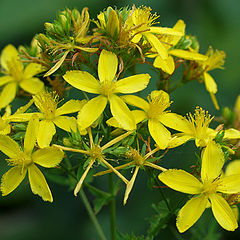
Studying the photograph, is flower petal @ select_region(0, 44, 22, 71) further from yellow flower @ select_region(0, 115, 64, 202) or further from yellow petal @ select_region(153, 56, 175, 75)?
yellow petal @ select_region(153, 56, 175, 75)

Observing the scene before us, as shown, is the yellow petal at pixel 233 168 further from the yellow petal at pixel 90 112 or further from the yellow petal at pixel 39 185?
the yellow petal at pixel 39 185

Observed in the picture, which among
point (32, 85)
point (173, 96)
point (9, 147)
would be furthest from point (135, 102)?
point (173, 96)

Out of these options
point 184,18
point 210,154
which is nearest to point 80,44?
Result: point 210,154

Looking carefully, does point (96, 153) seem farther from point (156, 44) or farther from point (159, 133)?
point (156, 44)

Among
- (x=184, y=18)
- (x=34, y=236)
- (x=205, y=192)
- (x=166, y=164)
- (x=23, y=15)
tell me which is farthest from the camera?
(x=184, y=18)

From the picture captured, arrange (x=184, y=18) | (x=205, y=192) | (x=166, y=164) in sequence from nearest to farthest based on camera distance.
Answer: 1. (x=205, y=192)
2. (x=166, y=164)
3. (x=184, y=18)

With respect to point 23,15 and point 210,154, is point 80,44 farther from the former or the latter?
point 23,15
